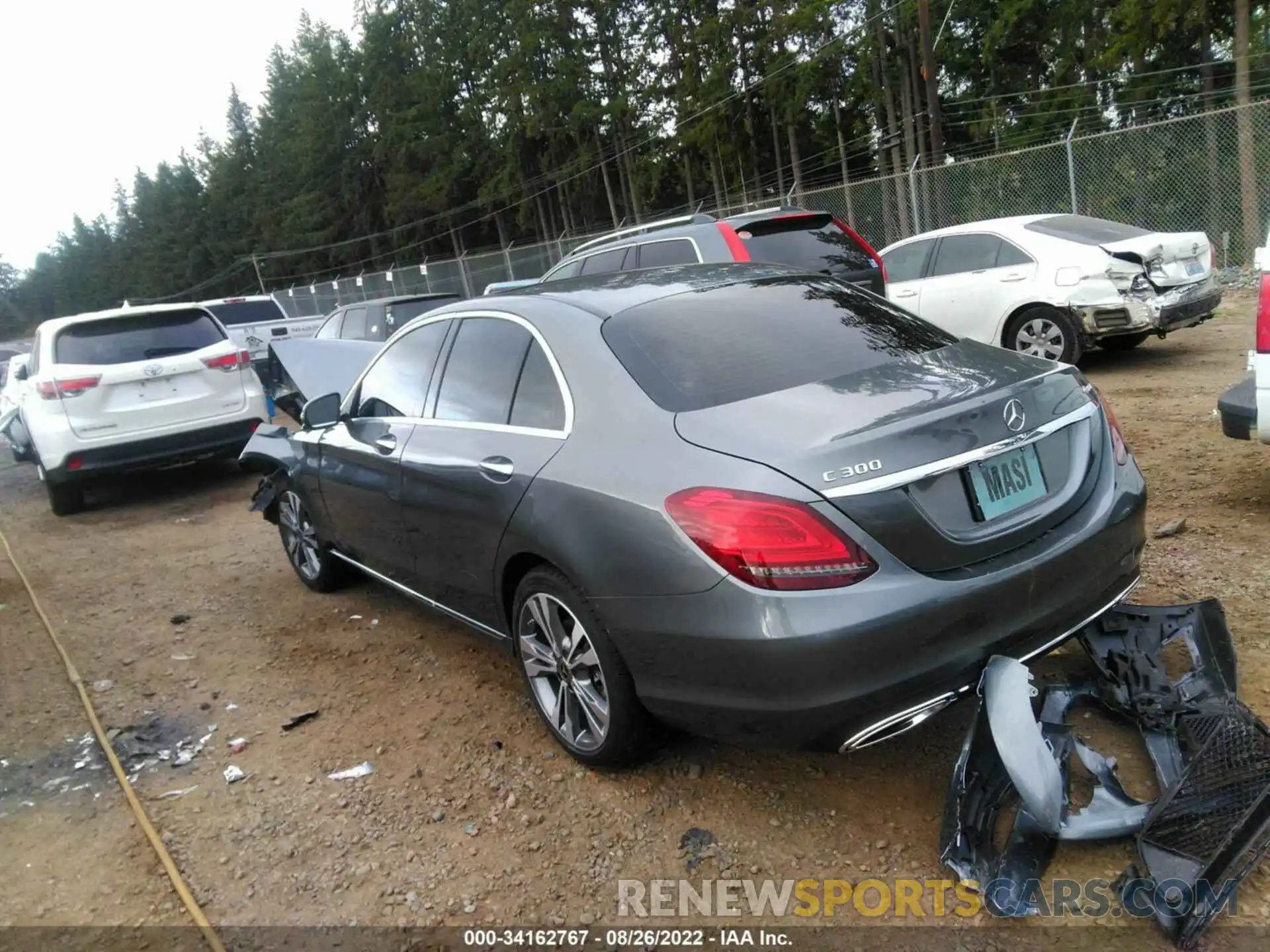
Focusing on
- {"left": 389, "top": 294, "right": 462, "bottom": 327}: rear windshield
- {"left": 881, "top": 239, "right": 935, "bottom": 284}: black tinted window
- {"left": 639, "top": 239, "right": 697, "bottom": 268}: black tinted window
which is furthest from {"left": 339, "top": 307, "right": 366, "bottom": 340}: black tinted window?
{"left": 881, "top": 239, "right": 935, "bottom": 284}: black tinted window

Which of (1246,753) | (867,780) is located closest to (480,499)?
(867,780)

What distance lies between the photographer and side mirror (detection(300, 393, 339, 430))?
4.68 metres

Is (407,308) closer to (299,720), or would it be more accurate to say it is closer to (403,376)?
(403,376)

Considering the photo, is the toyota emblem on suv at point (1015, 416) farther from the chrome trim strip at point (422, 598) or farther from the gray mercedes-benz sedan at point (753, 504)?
the chrome trim strip at point (422, 598)

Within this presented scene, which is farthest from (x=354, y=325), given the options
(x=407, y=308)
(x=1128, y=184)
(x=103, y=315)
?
(x=1128, y=184)

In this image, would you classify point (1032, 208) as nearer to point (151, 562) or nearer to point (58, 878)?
point (151, 562)

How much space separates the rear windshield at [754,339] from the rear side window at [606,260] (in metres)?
5.36

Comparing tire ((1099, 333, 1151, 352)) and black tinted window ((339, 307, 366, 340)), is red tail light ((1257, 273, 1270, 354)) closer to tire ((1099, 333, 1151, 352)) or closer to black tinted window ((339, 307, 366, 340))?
tire ((1099, 333, 1151, 352))

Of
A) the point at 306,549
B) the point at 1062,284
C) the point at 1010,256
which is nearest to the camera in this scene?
the point at 306,549

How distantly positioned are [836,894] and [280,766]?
218 cm

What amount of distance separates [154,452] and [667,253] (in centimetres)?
491

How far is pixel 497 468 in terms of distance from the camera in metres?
3.26

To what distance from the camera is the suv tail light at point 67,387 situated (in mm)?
8047

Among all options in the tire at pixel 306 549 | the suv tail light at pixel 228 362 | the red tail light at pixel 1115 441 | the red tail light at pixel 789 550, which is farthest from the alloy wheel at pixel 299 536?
the red tail light at pixel 1115 441
